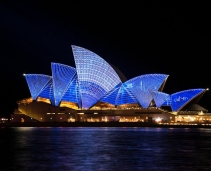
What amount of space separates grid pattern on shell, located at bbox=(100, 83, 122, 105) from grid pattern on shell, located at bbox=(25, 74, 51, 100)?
34.2 feet

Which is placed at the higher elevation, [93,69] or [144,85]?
[93,69]

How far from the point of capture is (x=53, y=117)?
266 feet

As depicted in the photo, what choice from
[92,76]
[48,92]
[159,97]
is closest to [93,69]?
[92,76]

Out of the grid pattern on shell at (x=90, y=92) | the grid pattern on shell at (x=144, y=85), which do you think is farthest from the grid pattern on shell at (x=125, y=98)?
the grid pattern on shell at (x=90, y=92)

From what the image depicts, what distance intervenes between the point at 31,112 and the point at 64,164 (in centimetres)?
5951

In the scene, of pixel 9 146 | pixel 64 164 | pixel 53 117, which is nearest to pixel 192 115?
pixel 53 117

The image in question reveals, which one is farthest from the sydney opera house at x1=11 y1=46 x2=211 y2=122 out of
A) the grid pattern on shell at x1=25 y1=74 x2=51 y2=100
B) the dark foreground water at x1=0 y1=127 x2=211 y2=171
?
the dark foreground water at x1=0 y1=127 x2=211 y2=171

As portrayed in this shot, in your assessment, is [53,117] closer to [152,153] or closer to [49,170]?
[152,153]

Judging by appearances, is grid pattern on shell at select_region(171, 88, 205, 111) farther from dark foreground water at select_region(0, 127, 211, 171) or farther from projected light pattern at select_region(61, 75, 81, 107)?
dark foreground water at select_region(0, 127, 211, 171)

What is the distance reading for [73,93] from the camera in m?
76.6

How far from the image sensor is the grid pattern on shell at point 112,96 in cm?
7688

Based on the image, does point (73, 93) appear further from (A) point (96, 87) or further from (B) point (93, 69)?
(B) point (93, 69)

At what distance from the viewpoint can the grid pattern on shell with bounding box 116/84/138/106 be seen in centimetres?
7806

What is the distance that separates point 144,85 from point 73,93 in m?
12.3
